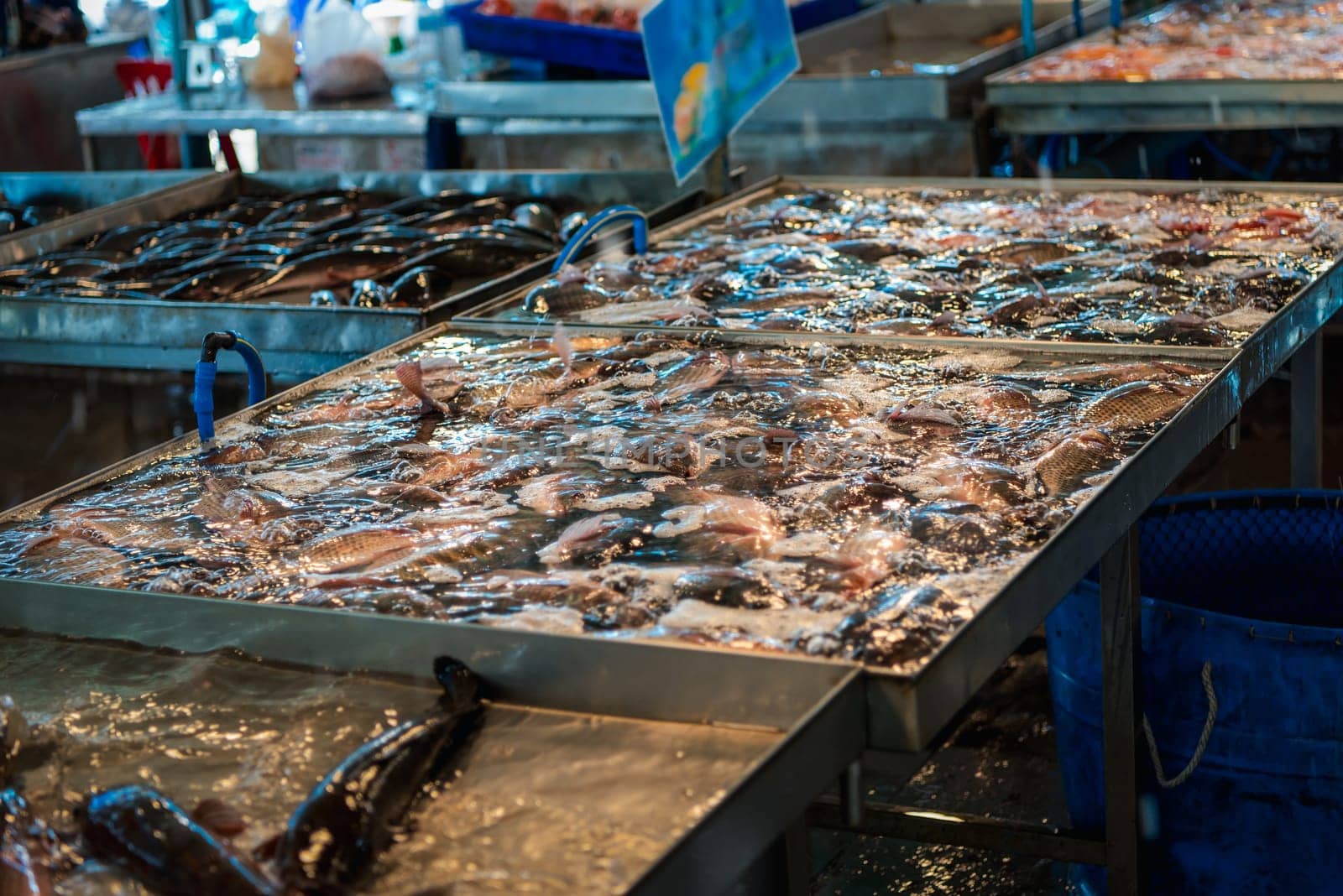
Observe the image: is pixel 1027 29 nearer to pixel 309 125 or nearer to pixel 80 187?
pixel 309 125

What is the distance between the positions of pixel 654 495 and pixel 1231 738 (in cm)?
102

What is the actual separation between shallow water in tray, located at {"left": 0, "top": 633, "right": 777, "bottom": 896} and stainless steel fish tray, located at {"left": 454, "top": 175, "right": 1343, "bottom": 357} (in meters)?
1.36

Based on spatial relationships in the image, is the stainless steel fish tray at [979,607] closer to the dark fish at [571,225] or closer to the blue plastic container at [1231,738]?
the blue plastic container at [1231,738]

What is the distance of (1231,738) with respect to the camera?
7.73 feet

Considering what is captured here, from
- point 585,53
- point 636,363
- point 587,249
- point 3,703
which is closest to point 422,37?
point 585,53

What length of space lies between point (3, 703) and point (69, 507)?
1.95 ft

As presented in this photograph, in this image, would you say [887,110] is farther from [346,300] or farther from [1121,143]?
[346,300]

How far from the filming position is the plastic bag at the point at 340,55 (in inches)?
249

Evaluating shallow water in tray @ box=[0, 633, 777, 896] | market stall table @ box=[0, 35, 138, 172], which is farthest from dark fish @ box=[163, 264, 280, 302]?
market stall table @ box=[0, 35, 138, 172]

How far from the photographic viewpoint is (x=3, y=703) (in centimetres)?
157

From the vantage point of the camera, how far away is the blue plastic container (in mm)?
2297

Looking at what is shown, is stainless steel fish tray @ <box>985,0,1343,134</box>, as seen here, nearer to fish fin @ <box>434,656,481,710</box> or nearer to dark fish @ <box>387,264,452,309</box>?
dark fish @ <box>387,264,452,309</box>

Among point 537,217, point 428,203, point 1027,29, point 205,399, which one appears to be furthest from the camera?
point 1027,29

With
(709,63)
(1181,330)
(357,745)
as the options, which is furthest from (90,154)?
(357,745)
